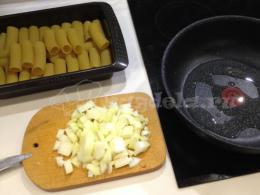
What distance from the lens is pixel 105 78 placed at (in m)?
0.76

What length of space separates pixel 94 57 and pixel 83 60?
0.03m

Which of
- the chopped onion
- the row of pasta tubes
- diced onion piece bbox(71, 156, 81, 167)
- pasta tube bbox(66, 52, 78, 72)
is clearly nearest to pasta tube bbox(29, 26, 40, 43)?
the row of pasta tubes

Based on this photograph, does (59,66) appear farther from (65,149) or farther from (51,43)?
(65,149)

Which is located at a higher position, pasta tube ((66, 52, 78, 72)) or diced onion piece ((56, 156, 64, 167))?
pasta tube ((66, 52, 78, 72))

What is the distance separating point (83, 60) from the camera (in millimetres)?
741

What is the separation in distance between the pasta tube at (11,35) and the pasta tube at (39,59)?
0.23 feet

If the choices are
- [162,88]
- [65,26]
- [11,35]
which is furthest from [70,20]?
[162,88]

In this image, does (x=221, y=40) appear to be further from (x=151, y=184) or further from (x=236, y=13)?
(x=151, y=184)

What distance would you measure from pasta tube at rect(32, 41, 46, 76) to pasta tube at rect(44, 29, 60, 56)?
15mm

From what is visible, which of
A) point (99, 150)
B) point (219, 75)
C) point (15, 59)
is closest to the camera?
point (99, 150)

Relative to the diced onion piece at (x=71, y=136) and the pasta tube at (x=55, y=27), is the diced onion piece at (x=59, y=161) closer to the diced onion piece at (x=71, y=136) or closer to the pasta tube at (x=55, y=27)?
the diced onion piece at (x=71, y=136)

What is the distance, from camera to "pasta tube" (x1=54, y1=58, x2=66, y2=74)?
72 cm

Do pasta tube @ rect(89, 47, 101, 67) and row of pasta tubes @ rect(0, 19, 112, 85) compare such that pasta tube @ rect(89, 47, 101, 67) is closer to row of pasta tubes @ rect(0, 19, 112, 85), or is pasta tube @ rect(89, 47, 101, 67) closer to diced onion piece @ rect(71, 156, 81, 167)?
row of pasta tubes @ rect(0, 19, 112, 85)

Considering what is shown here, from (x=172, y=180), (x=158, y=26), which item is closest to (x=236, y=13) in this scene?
(x=158, y=26)
